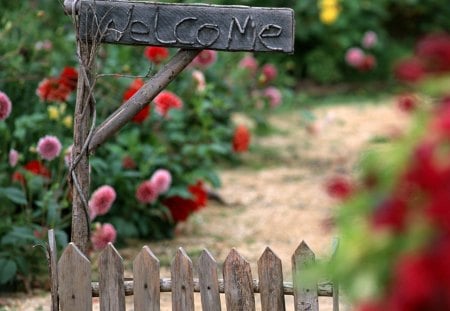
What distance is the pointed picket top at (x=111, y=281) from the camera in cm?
335

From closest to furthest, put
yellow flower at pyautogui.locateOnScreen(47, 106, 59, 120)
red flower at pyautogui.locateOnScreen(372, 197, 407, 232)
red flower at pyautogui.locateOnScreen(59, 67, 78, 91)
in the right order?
red flower at pyautogui.locateOnScreen(372, 197, 407, 232) → yellow flower at pyautogui.locateOnScreen(47, 106, 59, 120) → red flower at pyautogui.locateOnScreen(59, 67, 78, 91)

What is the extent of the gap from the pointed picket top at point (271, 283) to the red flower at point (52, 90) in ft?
5.86

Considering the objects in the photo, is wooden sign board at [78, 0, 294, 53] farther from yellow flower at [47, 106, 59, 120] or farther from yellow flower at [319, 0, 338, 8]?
yellow flower at [319, 0, 338, 8]

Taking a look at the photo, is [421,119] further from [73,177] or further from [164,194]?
[164,194]

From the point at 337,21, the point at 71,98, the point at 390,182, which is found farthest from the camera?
the point at 337,21

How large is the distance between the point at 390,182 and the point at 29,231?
3249 millimetres

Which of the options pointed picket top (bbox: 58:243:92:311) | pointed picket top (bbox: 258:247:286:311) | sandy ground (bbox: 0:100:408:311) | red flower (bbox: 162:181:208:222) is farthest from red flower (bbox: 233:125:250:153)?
pointed picket top (bbox: 58:243:92:311)

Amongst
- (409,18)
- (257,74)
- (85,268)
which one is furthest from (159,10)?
(409,18)

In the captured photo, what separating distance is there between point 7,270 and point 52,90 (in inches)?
34.4

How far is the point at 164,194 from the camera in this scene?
5648mm

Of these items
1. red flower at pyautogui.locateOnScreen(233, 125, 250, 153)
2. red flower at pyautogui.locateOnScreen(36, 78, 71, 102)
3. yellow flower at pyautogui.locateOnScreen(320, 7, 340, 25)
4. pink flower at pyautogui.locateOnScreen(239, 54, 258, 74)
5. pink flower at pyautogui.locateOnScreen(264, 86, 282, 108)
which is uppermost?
yellow flower at pyautogui.locateOnScreen(320, 7, 340, 25)

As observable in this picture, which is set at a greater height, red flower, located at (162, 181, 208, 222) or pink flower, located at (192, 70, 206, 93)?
pink flower, located at (192, 70, 206, 93)

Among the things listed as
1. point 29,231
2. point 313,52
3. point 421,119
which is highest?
point 313,52

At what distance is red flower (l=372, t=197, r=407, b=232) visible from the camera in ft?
4.56
